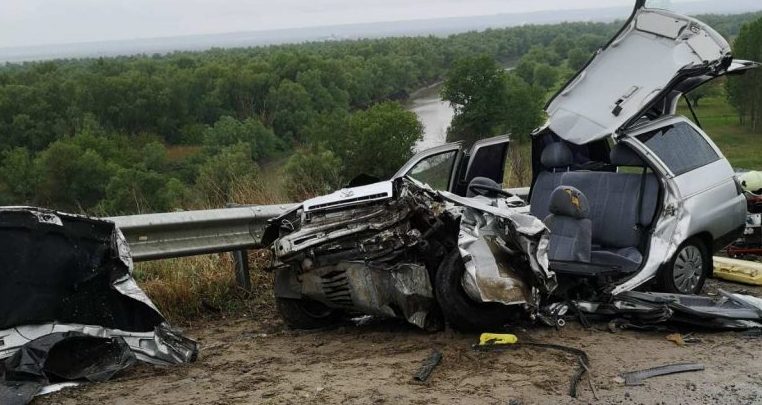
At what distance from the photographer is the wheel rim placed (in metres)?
6.29

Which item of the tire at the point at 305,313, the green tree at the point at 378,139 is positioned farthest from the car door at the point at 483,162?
the green tree at the point at 378,139

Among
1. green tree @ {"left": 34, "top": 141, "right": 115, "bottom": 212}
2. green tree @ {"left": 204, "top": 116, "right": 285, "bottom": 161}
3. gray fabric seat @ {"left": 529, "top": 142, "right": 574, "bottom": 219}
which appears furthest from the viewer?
green tree @ {"left": 204, "top": 116, "right": 285, "bottom": 161}

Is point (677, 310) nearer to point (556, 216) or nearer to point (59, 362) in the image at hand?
point (556, 216)

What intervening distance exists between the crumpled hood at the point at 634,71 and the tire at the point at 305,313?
9.46 feet

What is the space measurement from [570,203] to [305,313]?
7.56 feet

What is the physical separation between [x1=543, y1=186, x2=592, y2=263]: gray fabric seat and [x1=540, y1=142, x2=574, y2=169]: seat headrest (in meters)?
1.11

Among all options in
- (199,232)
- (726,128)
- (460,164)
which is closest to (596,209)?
(460,164)

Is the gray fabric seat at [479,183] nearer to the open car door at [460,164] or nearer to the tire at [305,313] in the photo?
the open car door at [460,164]

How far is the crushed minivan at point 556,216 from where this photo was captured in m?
5.20

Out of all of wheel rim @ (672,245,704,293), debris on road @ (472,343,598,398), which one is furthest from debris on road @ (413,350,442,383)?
wheel rim @ (672,245,704,293)

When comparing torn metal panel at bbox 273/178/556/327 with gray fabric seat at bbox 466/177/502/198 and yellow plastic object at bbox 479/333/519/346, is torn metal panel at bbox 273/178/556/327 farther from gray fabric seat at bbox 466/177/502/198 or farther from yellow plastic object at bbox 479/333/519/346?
gray fabric seat at bbox 466/177/502/198

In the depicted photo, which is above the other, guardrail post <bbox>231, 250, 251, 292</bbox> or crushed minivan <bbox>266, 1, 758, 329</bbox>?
crushed minivan <bbox>266, 1, 758, 329</bbox>

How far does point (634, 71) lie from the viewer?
6.98 m

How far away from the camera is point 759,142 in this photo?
43625 millimetres
